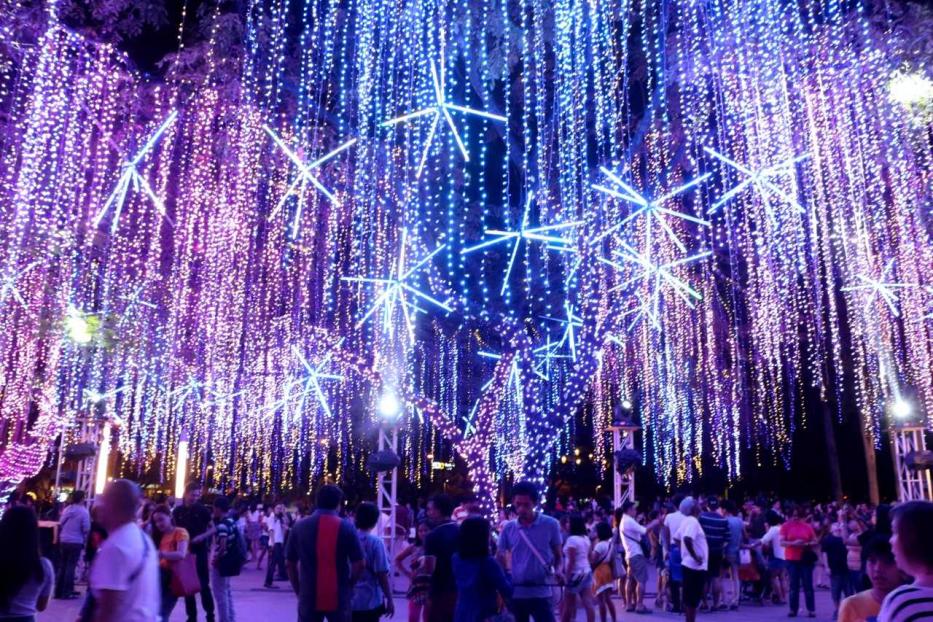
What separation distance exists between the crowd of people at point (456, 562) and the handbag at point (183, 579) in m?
0.01

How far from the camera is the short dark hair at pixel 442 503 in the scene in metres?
6.96

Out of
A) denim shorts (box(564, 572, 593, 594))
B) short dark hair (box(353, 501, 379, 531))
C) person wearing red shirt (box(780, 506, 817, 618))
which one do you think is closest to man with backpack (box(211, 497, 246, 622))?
short dark hair (box(353, 501, 379, 531))

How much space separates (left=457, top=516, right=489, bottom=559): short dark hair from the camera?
18.4 ft

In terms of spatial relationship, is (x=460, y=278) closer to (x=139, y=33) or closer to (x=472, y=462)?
(x=472, y=462)

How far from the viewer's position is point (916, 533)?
2986 mm


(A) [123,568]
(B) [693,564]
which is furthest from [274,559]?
(A) [123,568]

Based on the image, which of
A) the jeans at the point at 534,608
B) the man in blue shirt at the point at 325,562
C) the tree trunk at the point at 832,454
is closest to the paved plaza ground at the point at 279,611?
the jeans at the point at 534,608

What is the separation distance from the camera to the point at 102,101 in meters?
14.4

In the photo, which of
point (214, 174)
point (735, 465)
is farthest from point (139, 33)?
point (735, 465)

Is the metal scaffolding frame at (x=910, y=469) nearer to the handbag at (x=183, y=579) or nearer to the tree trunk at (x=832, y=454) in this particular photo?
Result: the tree trunk at (x=832, y=454)

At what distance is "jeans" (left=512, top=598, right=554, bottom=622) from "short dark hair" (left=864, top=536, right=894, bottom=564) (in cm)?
312

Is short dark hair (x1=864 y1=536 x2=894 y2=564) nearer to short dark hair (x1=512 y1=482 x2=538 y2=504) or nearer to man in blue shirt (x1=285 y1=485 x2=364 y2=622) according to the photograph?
short dark hair (x1=512 y1=482 x2=538 y2=504)

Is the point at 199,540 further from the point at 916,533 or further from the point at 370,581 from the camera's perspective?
the point at 916,533

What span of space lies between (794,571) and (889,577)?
29.6ft
